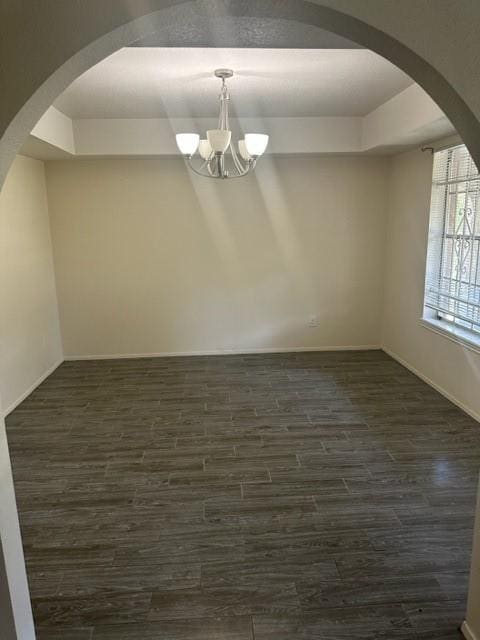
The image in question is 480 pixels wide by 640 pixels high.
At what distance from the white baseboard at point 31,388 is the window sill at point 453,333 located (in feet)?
12.6

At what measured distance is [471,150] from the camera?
4.55 ft

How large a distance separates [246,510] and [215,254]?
3.25m

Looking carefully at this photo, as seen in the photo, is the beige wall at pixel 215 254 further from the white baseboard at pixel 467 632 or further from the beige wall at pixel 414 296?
the white baseboard at pixel 467 632

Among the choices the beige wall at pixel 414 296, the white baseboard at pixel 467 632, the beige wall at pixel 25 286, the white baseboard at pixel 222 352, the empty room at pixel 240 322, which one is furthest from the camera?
the white baseboard at pixel 222 352

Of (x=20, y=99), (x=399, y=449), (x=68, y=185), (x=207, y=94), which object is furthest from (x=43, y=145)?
(x=399, y=449)

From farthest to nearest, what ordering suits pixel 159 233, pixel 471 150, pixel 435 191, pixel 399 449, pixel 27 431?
pixel 159 233 → pixel 435 191 → pixel 27 431 → pixel 399 449 → pixel 471 150

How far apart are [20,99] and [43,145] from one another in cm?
299

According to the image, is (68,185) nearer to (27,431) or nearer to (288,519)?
(27,431)

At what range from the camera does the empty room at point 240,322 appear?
153 centimetres

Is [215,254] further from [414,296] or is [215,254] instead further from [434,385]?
[434,385]

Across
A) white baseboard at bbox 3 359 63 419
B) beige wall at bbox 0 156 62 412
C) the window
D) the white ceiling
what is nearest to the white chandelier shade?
the white ceiling

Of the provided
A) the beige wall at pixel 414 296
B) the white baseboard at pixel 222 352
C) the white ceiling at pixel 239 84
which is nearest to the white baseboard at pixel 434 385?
the beige wall at pixel 414 296

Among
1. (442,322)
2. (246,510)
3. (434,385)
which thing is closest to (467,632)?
(246,510)

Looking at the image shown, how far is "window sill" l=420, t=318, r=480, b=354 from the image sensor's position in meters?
3.60
